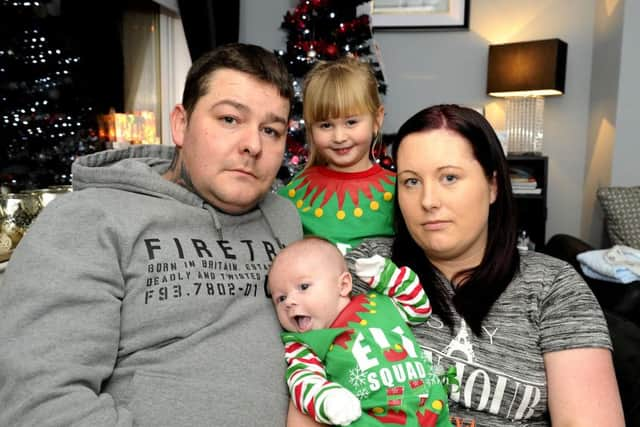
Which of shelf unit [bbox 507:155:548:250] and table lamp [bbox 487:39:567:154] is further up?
table lamp [bbox 487:39:567:154]

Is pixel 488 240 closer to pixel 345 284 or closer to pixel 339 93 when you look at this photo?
pixel 345 284

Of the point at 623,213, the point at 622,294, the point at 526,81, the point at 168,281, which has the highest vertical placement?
the point at 526,81

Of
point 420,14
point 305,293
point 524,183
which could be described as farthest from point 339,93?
point 420,14

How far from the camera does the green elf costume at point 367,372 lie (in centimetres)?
117

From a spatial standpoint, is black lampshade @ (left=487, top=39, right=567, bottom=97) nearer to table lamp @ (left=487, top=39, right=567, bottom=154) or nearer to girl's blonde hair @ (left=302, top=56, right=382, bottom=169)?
table lamp @ (left=487, top=39, right=567, bottom=154)

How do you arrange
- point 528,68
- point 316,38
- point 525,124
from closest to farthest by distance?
point 316,38
point 528,68
point 525,124

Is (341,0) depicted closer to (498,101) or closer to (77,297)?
(498,101)

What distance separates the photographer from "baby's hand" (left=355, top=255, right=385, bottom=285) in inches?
54.2

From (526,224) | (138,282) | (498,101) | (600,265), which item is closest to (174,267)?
(138,282)

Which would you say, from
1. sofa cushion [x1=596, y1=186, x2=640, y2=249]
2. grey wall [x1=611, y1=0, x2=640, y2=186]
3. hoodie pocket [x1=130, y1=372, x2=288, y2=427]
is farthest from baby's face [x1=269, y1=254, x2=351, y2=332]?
grey wall [x1=611, y1=0, x2=640, y2=186]

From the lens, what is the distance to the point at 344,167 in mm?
2289

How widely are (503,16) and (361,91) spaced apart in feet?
10.1

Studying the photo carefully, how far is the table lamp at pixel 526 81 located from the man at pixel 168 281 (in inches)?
126

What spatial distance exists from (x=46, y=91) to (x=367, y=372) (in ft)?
6.53
